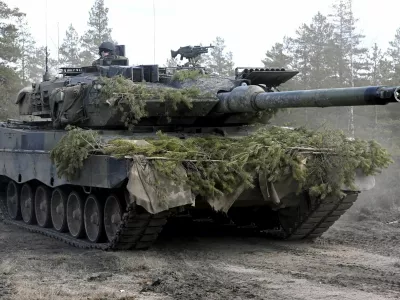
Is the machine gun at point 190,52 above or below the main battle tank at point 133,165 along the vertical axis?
above

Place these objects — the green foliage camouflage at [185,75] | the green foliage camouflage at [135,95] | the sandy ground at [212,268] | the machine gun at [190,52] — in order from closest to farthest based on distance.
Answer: the sandy ground at [212,268] < the green foliage camouflage at [135,95] < the green foliage camouflage at [185,75] < the machine gun at [190,52]

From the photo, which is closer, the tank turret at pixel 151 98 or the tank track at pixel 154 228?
the tank track at pixel 154 228

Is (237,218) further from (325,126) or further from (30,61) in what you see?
(30,61)

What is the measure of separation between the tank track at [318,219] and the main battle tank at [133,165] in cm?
2

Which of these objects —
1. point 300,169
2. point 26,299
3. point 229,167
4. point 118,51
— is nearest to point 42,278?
point 26,299

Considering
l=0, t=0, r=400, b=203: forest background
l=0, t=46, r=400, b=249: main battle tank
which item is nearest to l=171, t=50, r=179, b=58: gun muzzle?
l=0, t=46, r=400, b=249: main battle tank

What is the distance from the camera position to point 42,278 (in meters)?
8.58

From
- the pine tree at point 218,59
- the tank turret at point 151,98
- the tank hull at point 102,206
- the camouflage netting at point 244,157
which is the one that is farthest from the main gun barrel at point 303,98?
the pine tree at point 218,59

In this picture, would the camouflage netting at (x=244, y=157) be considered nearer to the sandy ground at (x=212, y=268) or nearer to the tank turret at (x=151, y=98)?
the tank turret at (x=151, y=98)

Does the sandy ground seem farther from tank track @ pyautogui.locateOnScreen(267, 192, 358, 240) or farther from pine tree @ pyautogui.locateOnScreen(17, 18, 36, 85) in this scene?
pine tree @ pyautogui.locateOnScreen(17, 18, 36, 85)

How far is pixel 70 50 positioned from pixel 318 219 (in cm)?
3574

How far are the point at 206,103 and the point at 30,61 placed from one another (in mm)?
42349

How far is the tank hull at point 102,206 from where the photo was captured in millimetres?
9969

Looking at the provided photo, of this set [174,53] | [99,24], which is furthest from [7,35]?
[174,53]
